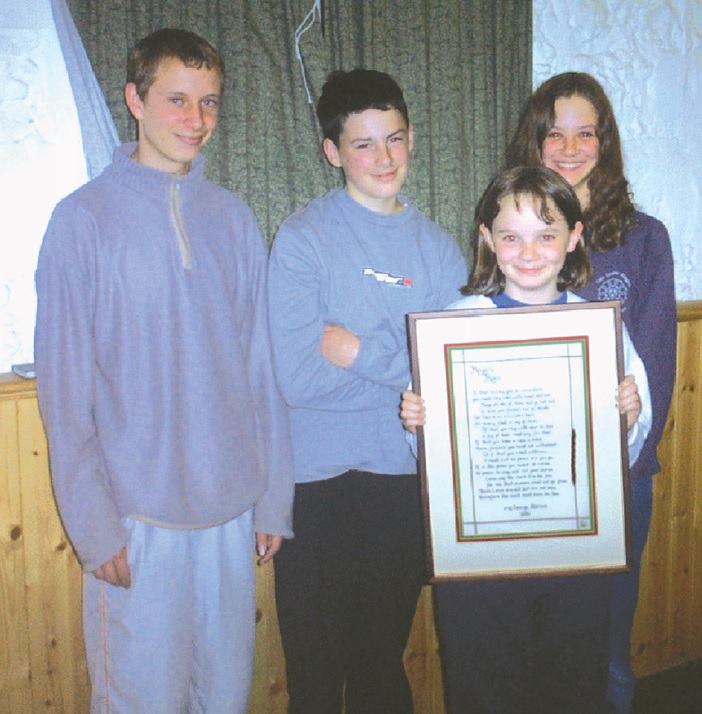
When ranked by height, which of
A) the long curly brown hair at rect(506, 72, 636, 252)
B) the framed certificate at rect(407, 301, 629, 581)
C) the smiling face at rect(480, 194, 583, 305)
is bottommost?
the framed certificate at rect(407, 301, 629, 581)

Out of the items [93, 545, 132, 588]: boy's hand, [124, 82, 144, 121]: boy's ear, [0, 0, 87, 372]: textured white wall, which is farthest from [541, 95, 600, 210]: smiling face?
[93, 545, 132, 588]: boy's hand

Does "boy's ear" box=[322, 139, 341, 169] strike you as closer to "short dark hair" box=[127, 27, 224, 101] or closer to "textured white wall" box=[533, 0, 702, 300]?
"short dark hair" box=[127, 27, 224, 101]

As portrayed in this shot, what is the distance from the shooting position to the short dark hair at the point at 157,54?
1.53m

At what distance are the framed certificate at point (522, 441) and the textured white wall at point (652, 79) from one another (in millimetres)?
1305

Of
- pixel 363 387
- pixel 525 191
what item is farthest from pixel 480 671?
pixel 525 191

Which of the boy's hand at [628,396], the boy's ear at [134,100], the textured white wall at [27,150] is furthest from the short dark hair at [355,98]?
the boy's hand at [628,396]

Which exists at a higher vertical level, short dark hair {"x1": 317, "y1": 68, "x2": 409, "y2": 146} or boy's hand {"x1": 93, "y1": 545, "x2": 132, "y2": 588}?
short dark hair {"x1": 317, "y1": 68, "x2": 409, "y2": 146}

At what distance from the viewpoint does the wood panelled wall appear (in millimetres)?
1863

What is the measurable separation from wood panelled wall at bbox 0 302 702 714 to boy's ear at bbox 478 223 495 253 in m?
1.12

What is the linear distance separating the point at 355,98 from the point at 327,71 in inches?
15.3

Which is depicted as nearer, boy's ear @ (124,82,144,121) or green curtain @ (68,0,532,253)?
boy's ear @ (124,82,144,121)

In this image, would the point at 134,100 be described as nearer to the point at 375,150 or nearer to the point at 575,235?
the point at 375,150

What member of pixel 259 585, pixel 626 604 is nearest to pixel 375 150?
pixel 259 585

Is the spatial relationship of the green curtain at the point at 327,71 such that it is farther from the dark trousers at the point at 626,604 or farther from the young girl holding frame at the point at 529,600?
the dark trousers at the point at 626,604
